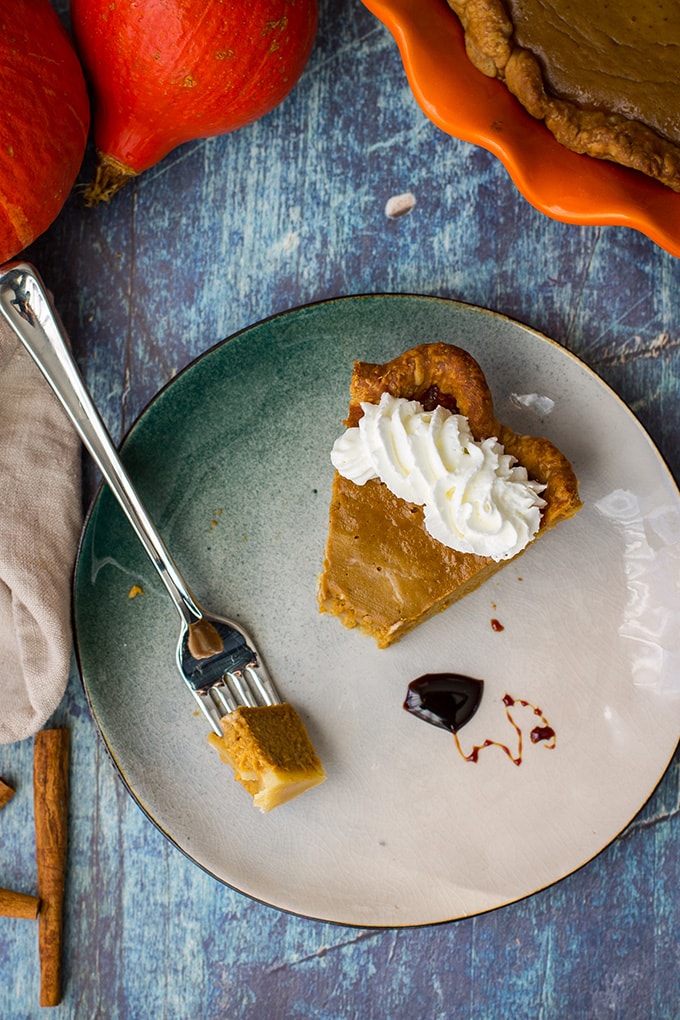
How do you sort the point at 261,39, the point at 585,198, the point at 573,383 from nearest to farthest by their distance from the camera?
the point at 585,198 < the point at 261,39 < the point at 573,383

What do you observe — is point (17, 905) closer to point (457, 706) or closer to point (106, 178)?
point (457, 706)

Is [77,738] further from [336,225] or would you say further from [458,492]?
[336,225]

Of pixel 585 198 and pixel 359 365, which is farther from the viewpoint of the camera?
pixel 359 365

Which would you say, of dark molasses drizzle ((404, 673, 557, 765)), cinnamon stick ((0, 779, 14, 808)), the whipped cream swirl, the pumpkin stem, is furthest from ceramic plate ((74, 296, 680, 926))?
the pumpkin stem

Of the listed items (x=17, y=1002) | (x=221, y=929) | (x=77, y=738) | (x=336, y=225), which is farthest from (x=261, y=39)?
(x=17, y=1002)

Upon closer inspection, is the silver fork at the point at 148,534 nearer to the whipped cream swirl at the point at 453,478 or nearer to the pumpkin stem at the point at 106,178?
the pumpkin stem at the point at 106,178

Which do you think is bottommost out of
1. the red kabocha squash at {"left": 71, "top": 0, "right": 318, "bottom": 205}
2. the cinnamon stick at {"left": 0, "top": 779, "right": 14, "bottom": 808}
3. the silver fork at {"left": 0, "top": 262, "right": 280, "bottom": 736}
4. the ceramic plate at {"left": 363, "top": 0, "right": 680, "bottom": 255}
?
the cinnamon stick at {"left": 0, "top": 779, "right": 14, "bottom": 808}

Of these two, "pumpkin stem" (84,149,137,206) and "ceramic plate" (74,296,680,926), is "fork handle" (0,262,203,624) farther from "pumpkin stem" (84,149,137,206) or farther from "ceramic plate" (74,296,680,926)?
"pumpkin stem" (84,149,137,206)
